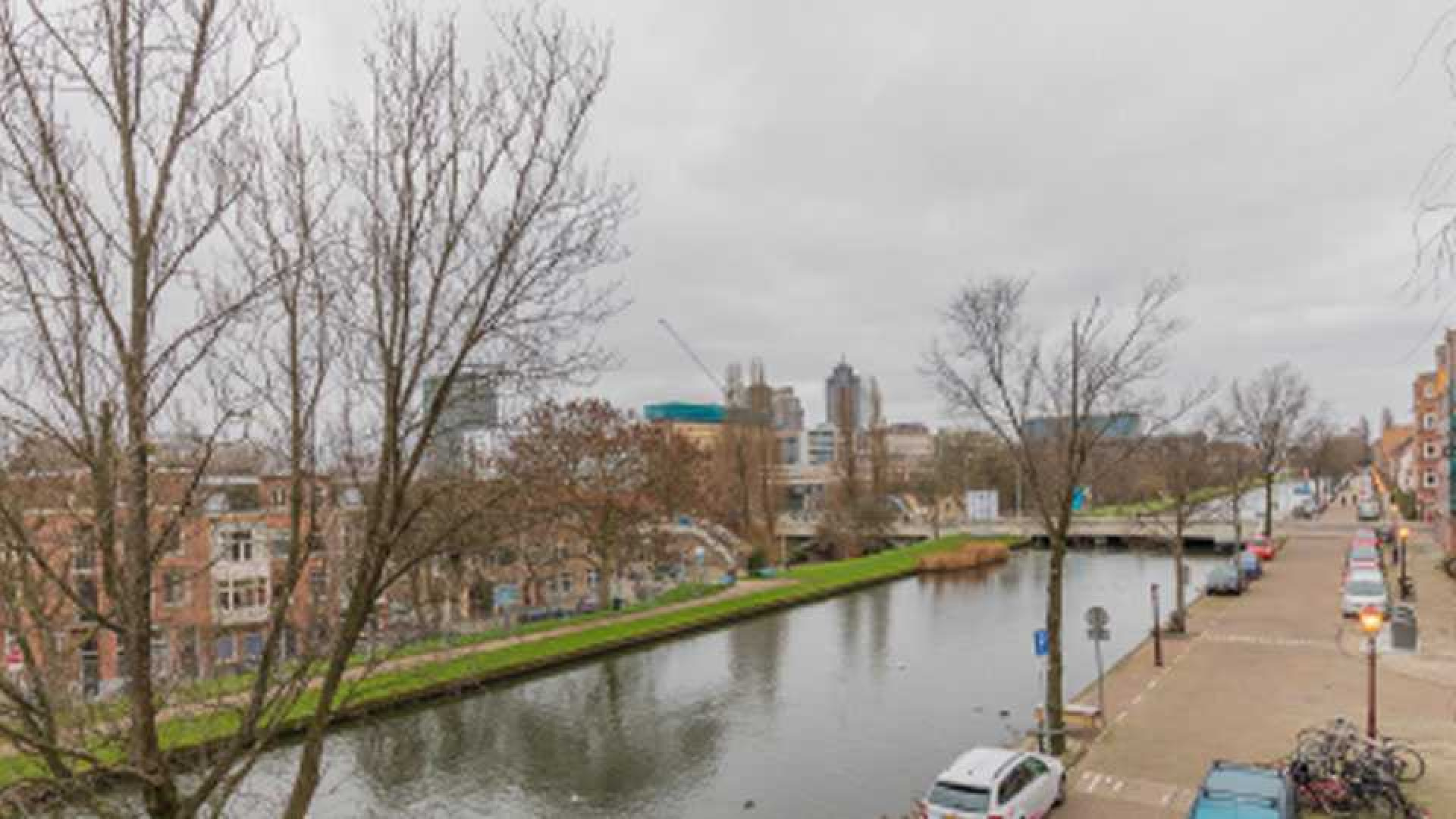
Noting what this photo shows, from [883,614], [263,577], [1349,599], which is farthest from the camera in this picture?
[883,614]

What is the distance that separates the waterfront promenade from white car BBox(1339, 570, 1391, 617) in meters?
0.57

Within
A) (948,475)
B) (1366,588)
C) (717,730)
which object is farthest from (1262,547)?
(948,475)

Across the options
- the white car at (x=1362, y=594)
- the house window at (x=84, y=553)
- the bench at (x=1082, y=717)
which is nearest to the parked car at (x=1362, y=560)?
the white car at (x=1362, y=594)

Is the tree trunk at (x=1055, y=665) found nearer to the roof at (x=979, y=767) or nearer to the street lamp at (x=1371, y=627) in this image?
the roof at (x=979, y=767)

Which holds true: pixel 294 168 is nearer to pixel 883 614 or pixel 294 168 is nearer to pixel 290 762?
pixel 290 762

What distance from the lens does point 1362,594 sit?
30.0 m

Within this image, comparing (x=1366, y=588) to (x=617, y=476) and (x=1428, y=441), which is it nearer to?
(x=617, y=476)

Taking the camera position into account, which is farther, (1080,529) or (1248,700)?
(1080,529)

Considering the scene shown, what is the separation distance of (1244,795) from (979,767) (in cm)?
344

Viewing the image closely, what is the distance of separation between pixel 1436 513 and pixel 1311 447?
37.0 metres

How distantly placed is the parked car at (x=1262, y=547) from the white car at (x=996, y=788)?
37.9m

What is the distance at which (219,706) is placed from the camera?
5.72m

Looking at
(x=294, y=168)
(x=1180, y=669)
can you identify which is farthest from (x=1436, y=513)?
(x=294, y=168)

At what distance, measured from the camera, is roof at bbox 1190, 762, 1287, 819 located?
1102cm
